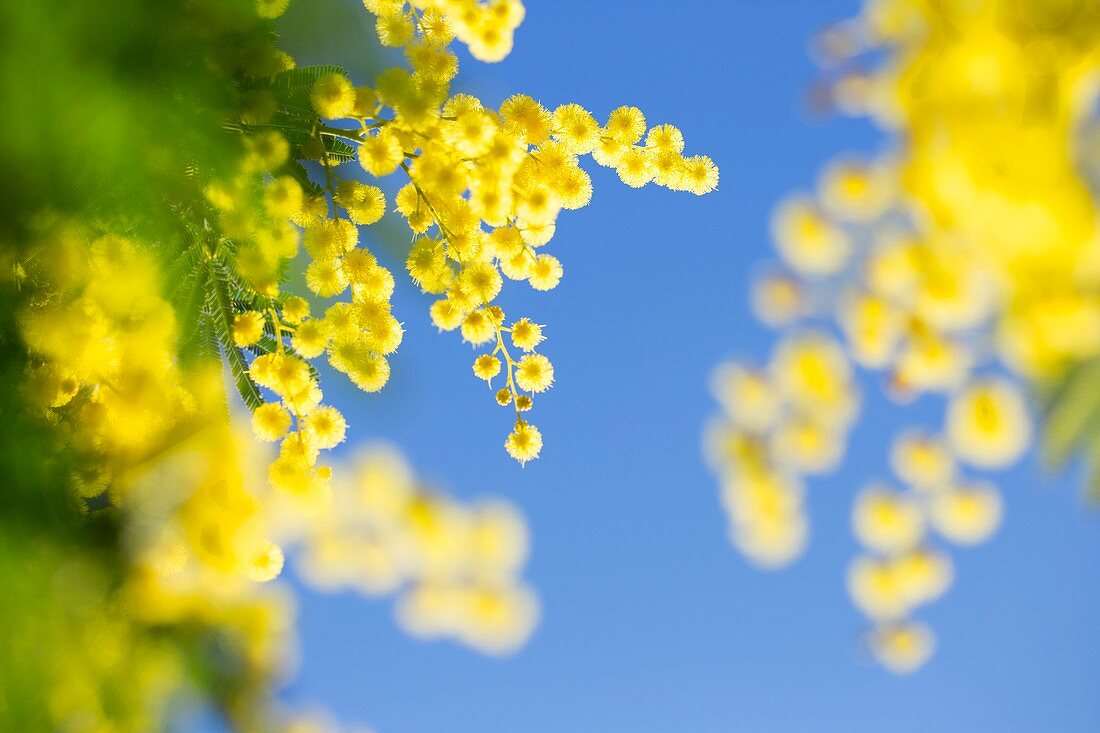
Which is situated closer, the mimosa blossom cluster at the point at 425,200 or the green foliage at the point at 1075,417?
the green foliage at the point at 1075,417

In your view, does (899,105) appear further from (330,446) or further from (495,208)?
(330,446)

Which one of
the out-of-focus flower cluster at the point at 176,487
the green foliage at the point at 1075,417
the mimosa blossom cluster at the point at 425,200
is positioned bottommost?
the green foliage at the point at 1075,417

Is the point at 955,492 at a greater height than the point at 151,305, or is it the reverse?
the point at 151,305

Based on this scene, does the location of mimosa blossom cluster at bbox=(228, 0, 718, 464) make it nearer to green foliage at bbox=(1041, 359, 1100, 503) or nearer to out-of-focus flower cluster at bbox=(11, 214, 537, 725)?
out-of-focus flower cluster at bbox=(11, 214, 537, 725)

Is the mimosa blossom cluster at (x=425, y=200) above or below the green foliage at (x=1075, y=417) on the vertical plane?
above

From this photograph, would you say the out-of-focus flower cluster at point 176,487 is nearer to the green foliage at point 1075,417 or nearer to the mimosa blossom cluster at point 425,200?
the mimosa blossom cluster at point 425,200

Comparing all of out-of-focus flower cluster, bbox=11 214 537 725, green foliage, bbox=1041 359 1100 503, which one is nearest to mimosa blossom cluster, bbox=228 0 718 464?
out-of-focus flower cluster, bbox=11 214 537 725

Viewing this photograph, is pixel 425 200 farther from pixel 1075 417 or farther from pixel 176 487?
pixel 1075 417

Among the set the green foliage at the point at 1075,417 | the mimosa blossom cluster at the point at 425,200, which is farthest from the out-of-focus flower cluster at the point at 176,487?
the green foliage at the point at 1075,417

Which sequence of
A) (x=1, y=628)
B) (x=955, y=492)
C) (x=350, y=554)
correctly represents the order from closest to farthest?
(x=955, y=492) → (x=1, y=628) → (x=350, y=554)

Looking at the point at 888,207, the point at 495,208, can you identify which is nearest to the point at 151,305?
the point at 495,208

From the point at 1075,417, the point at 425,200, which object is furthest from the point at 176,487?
the point at 1075,417
